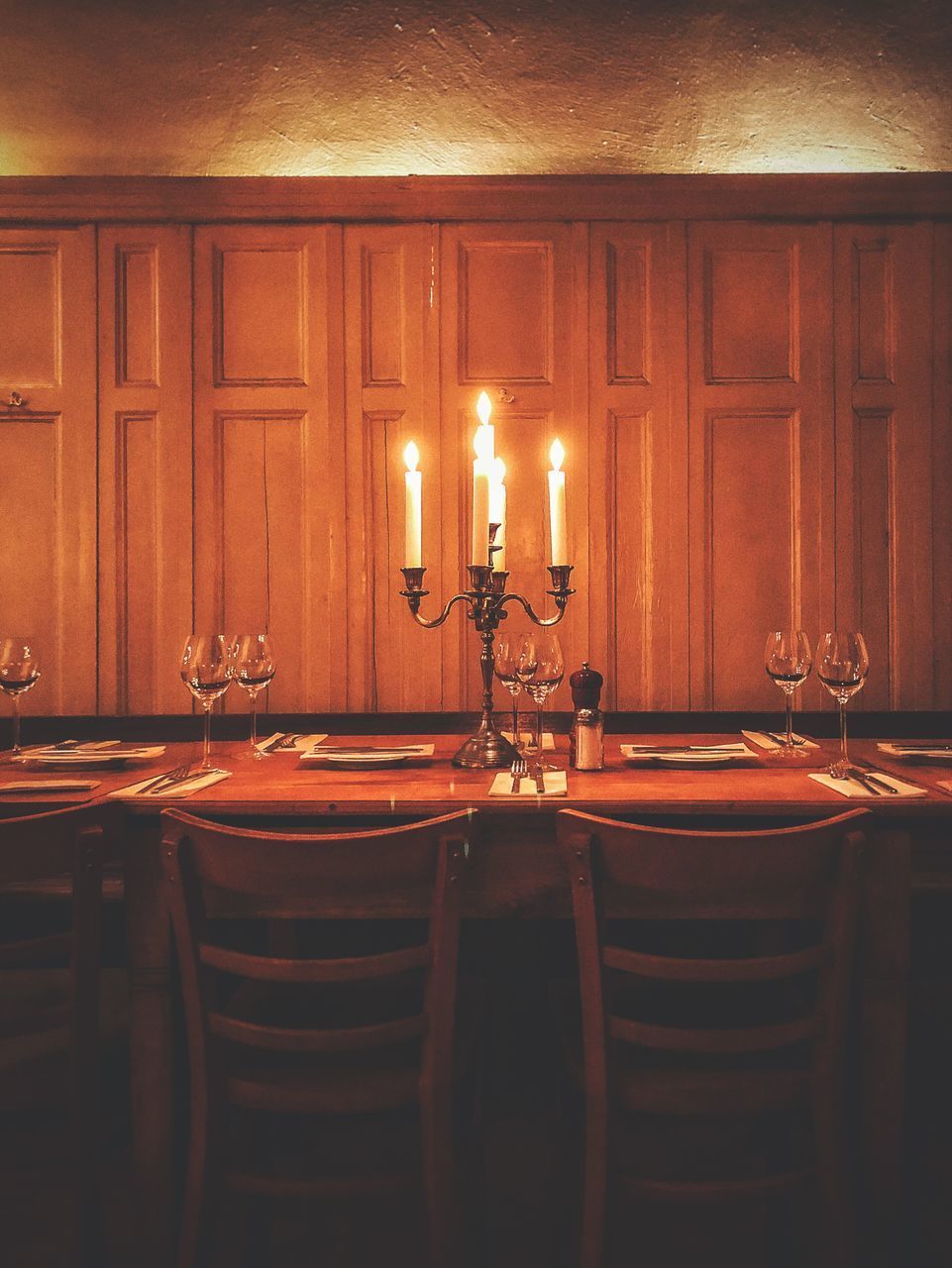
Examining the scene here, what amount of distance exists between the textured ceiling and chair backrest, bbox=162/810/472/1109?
2541 millimetres

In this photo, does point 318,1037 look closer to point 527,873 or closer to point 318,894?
point 318,894

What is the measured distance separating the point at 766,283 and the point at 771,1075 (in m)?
2.83

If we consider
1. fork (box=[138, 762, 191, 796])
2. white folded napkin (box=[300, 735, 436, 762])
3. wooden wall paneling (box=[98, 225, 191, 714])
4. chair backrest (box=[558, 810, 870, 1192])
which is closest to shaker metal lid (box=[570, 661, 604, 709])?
white folded napkin (box=[300, 735, 436, 762])

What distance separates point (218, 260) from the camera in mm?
3154

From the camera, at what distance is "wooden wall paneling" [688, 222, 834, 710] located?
3.14m

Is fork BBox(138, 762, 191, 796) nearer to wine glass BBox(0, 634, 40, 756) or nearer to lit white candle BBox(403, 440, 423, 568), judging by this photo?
wine glass BBox(0, 634, 40, 756)

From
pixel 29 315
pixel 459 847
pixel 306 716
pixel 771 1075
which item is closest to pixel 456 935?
pixel 459 847

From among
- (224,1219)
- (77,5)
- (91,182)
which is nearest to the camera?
(224,1219)

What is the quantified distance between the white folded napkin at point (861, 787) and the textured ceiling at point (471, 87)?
7.68ft

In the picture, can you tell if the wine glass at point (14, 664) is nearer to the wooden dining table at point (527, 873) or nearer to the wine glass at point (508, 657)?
the wooden dining table at point (527, 873)

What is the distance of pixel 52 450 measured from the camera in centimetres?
318

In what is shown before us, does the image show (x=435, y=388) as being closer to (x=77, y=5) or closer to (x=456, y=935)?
(x=77, y=5)

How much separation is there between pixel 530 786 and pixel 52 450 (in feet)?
8.39

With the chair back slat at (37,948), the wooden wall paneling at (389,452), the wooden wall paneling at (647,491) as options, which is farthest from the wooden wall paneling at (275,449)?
the chair back slat at (37,948)
